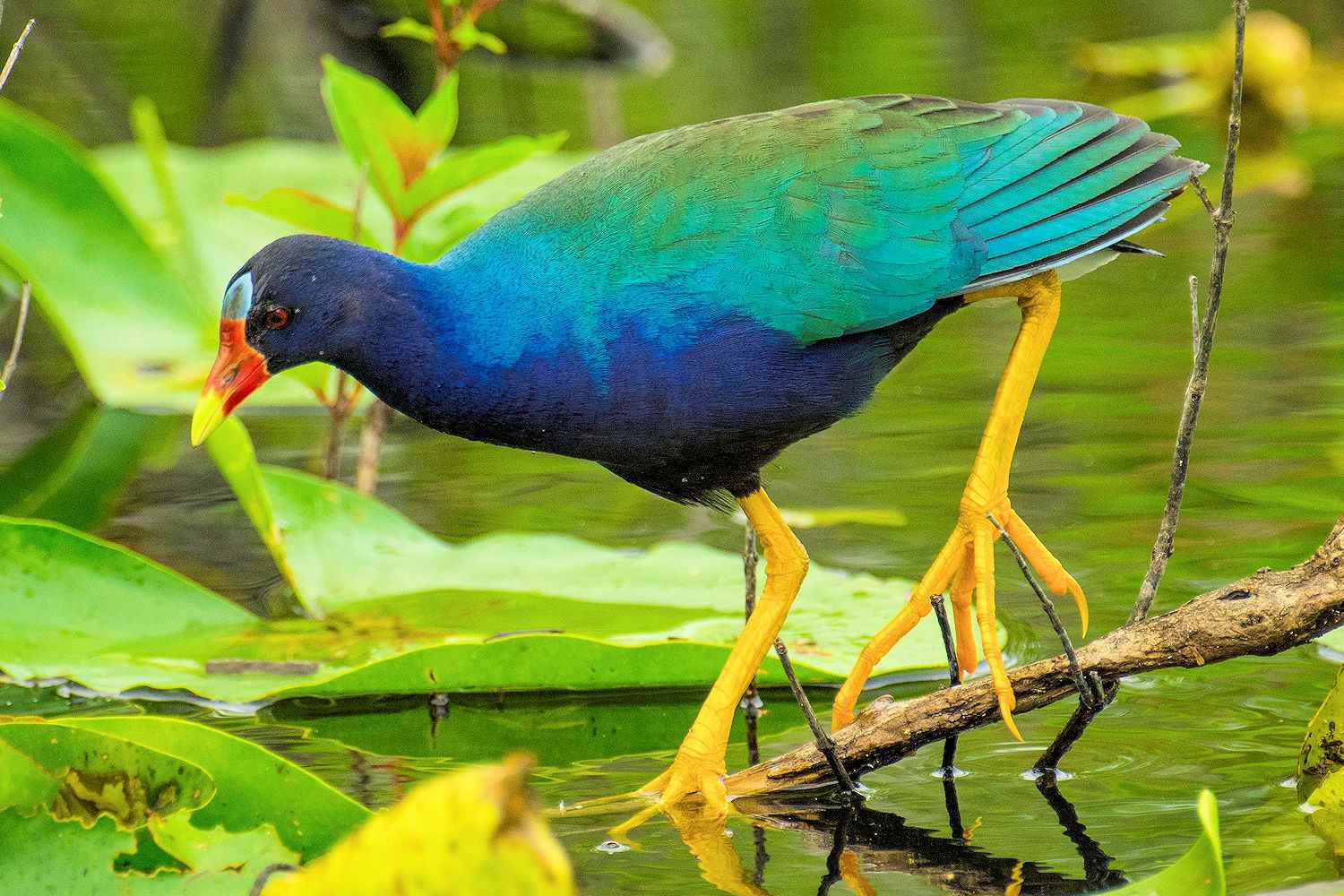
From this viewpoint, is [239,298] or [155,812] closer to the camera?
[155,812]

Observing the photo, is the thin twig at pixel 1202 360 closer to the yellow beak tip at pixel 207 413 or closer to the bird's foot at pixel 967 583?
the bird's foot at pixel 967 583

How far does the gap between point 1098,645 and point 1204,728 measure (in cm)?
27

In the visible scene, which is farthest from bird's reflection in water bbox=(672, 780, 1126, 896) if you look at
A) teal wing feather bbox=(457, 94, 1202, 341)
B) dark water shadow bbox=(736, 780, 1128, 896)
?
teal wing feather bbox=(457, 94, 1202, 341)

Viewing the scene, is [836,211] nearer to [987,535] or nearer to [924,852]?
[987,535]

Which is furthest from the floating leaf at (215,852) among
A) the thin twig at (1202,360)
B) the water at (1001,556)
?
the thin twig at (1202,360)

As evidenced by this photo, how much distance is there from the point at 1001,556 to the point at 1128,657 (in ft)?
2.77

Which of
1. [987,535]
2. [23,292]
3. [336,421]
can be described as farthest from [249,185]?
[987,535]

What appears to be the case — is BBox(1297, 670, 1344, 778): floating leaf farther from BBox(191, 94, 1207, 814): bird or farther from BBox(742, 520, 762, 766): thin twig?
BBox(742, 520, 762, 766): thin twig

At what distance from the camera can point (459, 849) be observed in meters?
1.13

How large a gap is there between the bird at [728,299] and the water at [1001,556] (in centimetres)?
15

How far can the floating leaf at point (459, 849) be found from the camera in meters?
1.09

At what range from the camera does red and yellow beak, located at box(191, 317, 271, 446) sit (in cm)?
227

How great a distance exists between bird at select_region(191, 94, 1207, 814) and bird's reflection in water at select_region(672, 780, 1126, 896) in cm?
9

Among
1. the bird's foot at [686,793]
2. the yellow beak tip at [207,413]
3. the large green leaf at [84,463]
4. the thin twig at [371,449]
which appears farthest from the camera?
the large green leaf at [84,463]
